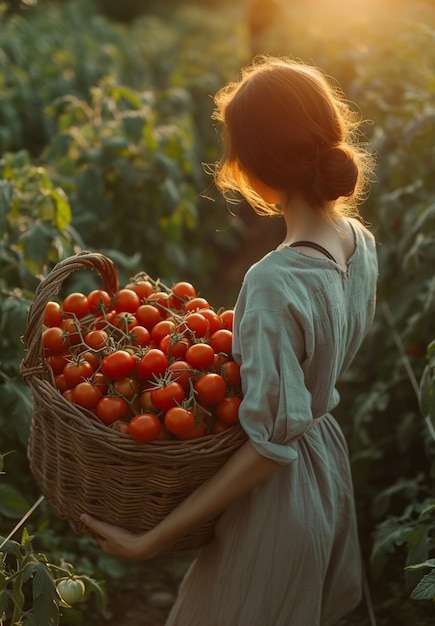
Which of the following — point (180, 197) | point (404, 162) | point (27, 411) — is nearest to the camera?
point (27, 411)

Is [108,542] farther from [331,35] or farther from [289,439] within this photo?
[331,35]

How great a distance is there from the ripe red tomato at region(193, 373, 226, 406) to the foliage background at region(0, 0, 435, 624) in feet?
1.94

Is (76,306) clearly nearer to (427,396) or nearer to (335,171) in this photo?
(335,171)

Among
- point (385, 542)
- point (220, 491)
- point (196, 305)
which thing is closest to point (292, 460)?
point (220, 491)

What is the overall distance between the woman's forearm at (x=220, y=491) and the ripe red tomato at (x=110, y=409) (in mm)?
238

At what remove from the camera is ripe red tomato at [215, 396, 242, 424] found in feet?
5.88

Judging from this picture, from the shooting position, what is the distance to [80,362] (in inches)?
74.0

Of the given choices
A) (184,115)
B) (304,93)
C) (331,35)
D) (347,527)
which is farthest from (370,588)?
(331,35)

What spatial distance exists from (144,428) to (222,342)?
0.30m

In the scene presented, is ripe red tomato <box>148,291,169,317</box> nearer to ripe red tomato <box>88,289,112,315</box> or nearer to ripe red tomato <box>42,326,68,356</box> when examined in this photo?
ripe red tomato <box>88,289,112,315</box>

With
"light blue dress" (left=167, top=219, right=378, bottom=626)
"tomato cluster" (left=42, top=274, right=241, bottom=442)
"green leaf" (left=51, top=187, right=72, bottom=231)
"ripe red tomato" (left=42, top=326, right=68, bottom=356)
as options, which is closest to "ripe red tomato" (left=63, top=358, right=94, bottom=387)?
"tomato cluster" (left=42, top=274, right=241, bottom=442)

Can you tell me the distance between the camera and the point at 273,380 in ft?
5.58

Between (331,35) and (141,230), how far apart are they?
2886 mm

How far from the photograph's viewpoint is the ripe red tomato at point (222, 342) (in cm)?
193
